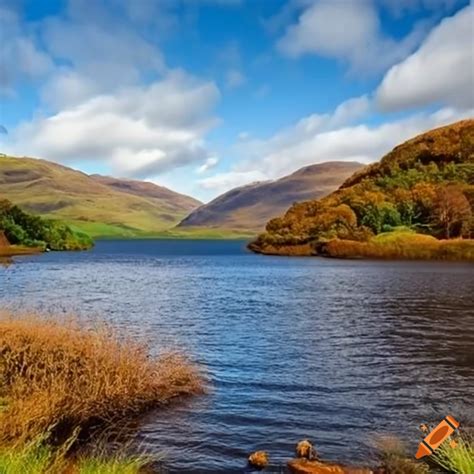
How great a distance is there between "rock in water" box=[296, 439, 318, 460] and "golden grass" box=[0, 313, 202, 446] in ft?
19.4

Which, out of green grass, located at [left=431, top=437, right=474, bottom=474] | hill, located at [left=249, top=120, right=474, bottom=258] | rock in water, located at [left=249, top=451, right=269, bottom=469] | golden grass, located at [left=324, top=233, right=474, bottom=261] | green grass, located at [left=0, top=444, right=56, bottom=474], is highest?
hill, located at [left=249, top=120, right=474, bottom=258]

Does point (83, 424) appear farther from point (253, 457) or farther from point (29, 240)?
point (29, 240)

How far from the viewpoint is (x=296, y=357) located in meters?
32.5

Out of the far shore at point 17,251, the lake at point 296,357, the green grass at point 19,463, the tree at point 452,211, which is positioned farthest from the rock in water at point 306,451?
the far shore at point 17,251

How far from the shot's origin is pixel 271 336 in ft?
129

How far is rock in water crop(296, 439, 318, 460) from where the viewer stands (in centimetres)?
1731

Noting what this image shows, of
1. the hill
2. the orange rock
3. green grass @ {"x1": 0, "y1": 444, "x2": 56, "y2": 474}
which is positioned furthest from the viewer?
the hill

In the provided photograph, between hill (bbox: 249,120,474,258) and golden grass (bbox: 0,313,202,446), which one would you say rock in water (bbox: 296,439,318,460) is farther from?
hill (bbox: 249,120,474,258)

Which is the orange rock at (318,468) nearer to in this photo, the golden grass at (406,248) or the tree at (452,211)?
the golden grass at (406,248)

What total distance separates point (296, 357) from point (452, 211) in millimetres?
124767

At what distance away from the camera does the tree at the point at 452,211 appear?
146m

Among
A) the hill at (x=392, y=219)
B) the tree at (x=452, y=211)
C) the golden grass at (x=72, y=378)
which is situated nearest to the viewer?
the golden grass at (x=72, y=378)

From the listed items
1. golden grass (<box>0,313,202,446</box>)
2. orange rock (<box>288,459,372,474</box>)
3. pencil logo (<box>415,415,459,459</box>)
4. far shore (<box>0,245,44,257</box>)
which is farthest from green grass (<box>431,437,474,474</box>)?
far shore (<box>0,245,44,257</box>)

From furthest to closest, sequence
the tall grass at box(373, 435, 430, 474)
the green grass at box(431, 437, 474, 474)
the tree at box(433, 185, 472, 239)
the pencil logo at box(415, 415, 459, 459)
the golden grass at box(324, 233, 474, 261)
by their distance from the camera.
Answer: the tree at box(433, 185, 472, 239) → the golden grass at box(324, 233, 474, 261) → the tall grass at box(373, 435, 430, 474) → the pencil logo at box(415, 415, 459, 459) → the green grass at box(431, 437, 474, 474)
